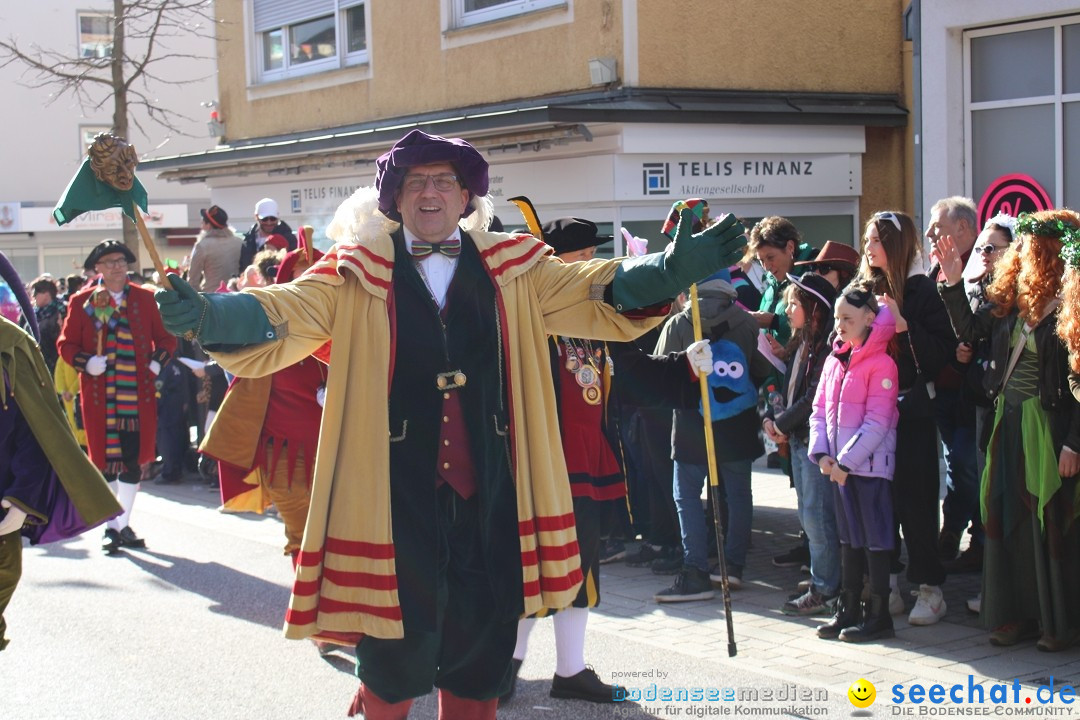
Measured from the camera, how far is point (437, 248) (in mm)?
3814

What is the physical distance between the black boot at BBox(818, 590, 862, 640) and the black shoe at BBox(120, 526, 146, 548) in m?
5.00

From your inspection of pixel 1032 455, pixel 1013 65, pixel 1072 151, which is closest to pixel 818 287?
pixel 1032 455

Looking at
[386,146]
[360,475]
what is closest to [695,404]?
[360,475]

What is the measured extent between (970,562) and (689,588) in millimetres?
1588

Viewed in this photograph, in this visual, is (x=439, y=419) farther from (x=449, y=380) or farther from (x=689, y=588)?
(x=689, y=588)

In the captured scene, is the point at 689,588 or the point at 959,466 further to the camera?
the point at 959,466

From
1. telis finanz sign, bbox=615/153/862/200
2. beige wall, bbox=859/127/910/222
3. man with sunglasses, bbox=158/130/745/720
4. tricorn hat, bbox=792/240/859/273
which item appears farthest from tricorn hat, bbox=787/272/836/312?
beige wall, bbox=859/127/910/222

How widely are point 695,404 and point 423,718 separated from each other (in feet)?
5.53

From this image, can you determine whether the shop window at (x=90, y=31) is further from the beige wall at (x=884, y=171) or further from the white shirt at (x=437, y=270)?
the white shirt at (x=437, y=270)

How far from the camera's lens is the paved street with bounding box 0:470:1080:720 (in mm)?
5211

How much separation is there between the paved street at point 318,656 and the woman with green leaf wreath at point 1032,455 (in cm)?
20

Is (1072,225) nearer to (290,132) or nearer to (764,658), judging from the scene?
(764,658)

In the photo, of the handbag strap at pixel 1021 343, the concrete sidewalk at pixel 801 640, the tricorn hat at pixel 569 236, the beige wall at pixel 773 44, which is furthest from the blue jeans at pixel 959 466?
the beige wall at pixel 773 44

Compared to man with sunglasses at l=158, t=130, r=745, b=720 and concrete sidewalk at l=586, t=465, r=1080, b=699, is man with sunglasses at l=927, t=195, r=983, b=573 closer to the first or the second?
concrete sidewalk at l=586, t=465, r=1080, b=699
